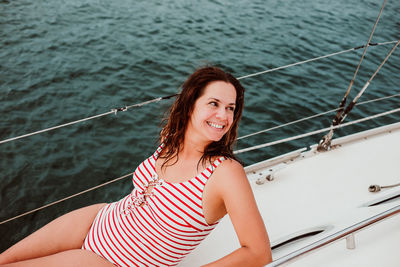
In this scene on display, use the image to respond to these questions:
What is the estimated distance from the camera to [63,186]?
13.0 feet

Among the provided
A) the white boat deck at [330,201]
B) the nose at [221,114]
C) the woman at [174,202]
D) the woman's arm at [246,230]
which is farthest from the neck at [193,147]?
the white boat deck at [330,201]

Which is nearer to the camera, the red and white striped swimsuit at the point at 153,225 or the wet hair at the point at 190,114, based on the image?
the red and white striped swimsuit at the point at 153,225

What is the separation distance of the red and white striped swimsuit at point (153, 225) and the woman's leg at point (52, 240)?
0.06m

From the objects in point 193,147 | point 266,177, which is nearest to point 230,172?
point 193,147

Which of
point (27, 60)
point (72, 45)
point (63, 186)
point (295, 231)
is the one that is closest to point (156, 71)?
point (72, 45)

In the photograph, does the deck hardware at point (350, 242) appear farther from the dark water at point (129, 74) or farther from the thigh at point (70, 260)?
the dark water at point (129, 74)

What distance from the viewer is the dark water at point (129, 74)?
4160 millimetres

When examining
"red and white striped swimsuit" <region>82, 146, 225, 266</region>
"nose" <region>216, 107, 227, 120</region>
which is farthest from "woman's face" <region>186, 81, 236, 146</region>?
"red and white striped swimsuit" <region>82, 146, 225, 266</region>

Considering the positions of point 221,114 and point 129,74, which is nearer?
point 221,114

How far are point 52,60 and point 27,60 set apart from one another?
402 millimetres

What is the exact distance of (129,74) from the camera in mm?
6066

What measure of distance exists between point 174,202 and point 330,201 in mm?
1295

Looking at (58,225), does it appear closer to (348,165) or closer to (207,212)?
(207,212)

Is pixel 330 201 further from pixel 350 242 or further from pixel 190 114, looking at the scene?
pixel 190 114
